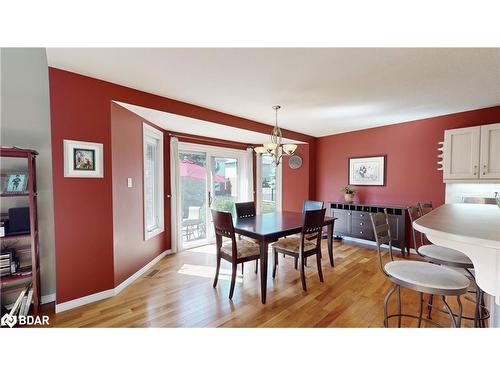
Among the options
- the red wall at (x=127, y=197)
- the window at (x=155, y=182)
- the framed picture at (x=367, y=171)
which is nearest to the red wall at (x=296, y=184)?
the framed picture at (x=367, y=171)

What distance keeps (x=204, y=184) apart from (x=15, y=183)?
2.69 meters

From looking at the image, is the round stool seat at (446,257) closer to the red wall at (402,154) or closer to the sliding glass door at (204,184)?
the red wall at (402,154)

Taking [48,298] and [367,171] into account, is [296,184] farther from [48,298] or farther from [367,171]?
[48,298]

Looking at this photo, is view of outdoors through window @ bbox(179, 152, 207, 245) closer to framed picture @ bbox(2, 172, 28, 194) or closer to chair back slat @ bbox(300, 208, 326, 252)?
framed picture @ bbox(2, 172, 28, 194)

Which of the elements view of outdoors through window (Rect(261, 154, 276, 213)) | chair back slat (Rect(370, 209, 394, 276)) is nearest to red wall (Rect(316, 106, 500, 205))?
view of outdoors through window (Rect(261, 154, 276, 213))

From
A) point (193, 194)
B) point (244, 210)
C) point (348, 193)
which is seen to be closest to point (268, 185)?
point (348, 193)

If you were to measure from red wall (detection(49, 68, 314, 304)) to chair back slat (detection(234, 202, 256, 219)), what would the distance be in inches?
61.8

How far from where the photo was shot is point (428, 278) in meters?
1.31

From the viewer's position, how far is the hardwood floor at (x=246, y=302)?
6.34ft

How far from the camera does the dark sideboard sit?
3.64m

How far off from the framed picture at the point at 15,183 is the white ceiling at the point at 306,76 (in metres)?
1.02

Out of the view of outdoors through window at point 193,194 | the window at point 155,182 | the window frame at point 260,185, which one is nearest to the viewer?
the window at point 155,182
